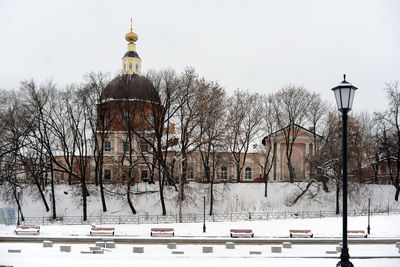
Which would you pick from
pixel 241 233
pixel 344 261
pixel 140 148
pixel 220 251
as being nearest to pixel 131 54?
pixel 140 148

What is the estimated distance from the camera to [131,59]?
6600 centimetres

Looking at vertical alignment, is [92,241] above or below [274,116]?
below

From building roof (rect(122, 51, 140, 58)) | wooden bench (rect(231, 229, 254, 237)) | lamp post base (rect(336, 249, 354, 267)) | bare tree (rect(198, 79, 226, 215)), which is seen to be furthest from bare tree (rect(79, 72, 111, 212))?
lamp post base (rect(336, 249, 354, 267))

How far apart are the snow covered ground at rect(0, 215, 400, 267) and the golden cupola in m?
37.2

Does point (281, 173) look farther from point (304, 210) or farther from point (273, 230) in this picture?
point (273, 230)

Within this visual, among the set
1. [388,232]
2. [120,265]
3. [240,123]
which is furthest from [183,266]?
[240,123]

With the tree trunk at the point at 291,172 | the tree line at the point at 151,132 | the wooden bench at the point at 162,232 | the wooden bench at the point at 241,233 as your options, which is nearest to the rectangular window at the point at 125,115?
the tree line at the point at 151,132

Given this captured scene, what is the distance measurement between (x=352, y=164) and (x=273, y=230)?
1677 cm

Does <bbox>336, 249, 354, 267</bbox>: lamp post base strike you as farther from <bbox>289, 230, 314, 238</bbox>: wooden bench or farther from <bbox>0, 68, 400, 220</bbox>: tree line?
<bbox>0, 68, 400, 220</bbox>: tree line

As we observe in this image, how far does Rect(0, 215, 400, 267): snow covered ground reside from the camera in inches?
621

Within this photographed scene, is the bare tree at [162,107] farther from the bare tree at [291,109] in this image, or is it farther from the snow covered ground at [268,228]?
the bare tree at [291,109]

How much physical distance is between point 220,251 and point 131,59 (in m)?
48.4

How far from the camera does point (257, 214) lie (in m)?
42.6

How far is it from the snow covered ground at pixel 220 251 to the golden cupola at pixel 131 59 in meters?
37.2
